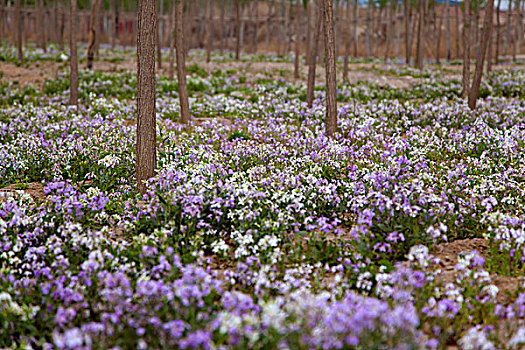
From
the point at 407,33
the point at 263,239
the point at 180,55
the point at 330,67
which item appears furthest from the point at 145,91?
the point at 407,33

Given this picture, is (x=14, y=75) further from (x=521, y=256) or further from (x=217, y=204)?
(x=521, y=256)

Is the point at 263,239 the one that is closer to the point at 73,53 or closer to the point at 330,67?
the point at 330,67

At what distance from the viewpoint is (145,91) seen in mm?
7598

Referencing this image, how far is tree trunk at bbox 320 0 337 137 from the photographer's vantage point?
32.2 ft

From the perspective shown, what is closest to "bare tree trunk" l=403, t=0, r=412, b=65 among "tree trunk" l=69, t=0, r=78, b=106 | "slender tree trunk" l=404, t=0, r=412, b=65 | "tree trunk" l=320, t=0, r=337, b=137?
"slender tree trunk" l=404, t=0, r=412, b=65

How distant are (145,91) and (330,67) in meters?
4.57

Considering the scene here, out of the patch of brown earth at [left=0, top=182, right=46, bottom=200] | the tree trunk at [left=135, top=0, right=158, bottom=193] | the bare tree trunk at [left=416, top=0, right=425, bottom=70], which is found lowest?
the patch of brown earth at [left=0, top=182, right=46, bottom=200]

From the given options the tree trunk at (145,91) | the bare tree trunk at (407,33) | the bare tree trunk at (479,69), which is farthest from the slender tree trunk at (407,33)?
the tree trunk at (145,91)

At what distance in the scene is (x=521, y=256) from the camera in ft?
17.3

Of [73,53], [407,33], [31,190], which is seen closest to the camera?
[31,190]

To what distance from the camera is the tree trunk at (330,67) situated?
9820 mm

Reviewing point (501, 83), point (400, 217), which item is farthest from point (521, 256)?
point (501, 83)

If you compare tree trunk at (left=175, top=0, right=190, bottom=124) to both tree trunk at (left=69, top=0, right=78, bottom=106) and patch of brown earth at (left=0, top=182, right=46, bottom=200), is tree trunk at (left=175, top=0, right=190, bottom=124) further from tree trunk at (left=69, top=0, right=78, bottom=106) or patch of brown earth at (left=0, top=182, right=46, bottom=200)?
patch of brown earth at (left=0, top=182, right=46, bottom=200)

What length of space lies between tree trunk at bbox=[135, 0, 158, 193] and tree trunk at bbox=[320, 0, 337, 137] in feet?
12.9
